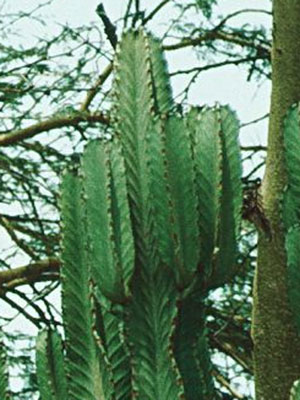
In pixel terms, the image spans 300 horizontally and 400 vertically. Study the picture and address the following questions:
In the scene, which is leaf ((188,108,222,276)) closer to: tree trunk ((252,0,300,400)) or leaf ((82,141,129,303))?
leaf ((82,141,129,303))

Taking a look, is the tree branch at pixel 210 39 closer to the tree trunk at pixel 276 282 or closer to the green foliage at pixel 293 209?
the tree trunk at pixel 276 282

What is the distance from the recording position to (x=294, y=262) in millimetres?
1729

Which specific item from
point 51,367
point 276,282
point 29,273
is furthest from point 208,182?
point 29,273

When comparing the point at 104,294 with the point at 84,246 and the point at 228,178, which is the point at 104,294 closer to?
the point at 84,246

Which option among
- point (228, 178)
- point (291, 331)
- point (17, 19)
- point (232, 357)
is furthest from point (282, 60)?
point (17, 19)

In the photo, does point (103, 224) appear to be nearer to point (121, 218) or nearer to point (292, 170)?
point (121, 218)

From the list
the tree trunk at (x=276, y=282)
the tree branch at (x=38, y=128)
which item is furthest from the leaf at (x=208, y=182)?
the tree branch at (x=38, y=128)

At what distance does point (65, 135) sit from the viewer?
5.34 metres

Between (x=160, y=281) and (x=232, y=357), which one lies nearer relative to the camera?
(x=160, y=281)

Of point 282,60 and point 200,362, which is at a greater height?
point 282,60

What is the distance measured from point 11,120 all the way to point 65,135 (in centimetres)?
28

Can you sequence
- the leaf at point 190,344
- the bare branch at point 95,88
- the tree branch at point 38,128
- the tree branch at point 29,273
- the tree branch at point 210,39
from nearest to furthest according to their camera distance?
the leaf at point 190,344, the tree branch at point 29,273, the tree branch at point 38,128, the bare branch at point 95,88, the tree branch at point 210,39

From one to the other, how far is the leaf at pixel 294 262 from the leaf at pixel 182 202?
18 cm

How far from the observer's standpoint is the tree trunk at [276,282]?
2.65m
